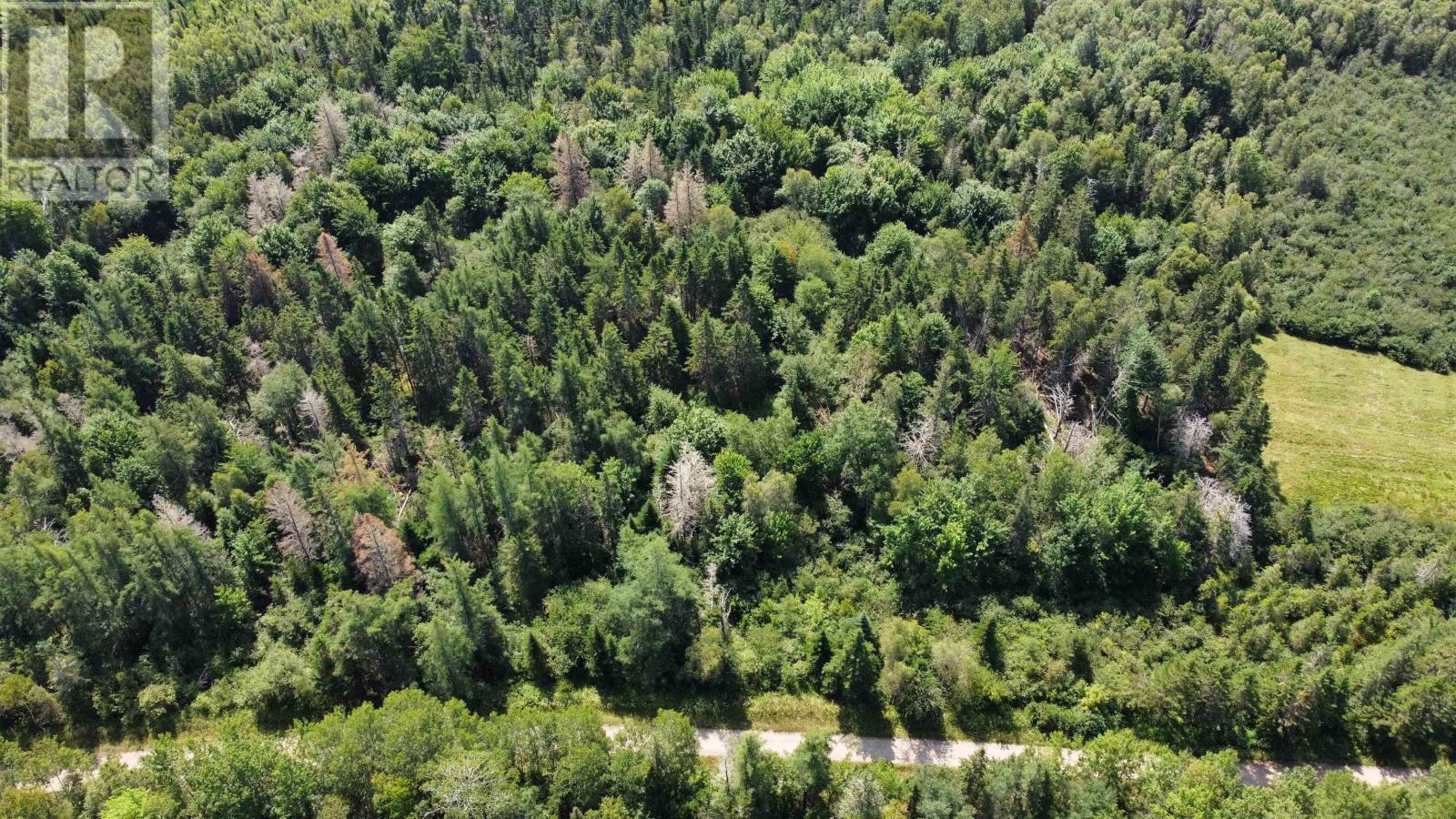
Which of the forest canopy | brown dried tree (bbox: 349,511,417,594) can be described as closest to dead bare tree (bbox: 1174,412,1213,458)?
the forest canopy

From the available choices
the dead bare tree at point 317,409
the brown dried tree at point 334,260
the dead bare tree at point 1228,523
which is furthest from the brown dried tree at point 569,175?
the dead bare tree at point 1228,523

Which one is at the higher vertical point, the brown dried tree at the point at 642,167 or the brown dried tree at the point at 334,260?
the brown dried tree at the point at 642,167

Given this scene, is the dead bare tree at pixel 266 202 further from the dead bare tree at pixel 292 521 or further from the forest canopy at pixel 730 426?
the dead bare tree at pixel 292 521

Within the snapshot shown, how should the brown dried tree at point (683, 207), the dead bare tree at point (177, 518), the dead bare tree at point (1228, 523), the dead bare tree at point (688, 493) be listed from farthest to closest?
the brown dried tree at point (683, 207), the dead bare tree at point (177, 518), the dead bare tree at point (688, 493), the dead bare tree at point (1228, 523)

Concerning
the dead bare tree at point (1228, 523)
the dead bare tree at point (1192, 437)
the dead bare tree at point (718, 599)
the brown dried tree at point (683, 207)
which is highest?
the brown dried tree at point (683, 207)

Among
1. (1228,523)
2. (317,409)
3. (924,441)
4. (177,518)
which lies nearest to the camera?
(1228,523)

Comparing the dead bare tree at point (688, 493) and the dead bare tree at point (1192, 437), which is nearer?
the dead bare tree at point (688, 493)

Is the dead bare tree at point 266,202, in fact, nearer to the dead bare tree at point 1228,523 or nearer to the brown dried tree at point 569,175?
the brown dried tree at point 569,175

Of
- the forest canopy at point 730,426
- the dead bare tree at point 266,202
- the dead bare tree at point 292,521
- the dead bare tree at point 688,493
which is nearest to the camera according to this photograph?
the forest canopy at point 730,426

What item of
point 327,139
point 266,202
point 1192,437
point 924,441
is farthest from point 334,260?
point 1192,437

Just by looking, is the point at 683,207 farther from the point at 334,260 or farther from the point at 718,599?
the point at 718,599
